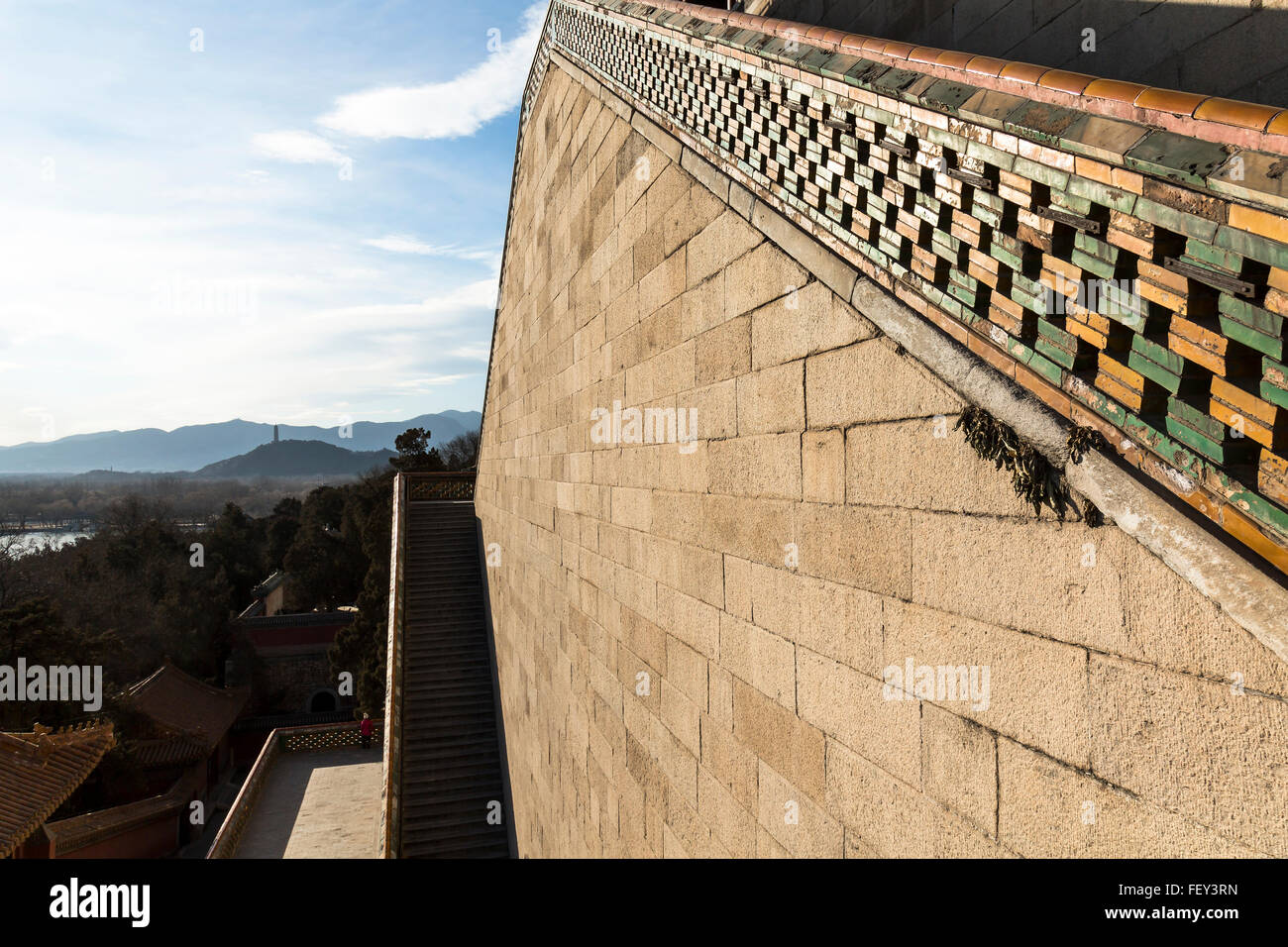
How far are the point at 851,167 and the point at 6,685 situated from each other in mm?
25526

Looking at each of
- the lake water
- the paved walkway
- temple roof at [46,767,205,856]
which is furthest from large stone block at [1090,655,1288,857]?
the lake water

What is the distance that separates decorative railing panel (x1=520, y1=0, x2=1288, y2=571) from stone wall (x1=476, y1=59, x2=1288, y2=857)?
228mm

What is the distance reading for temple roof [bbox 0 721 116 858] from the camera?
1100 cm

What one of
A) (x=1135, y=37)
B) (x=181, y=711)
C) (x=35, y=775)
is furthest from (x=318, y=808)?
(x=1135, y=37)

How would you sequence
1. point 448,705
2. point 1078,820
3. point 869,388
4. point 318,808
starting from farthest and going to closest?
1. point 318,808
2. point 448,705
3. point 869,388
4. point 1078,820

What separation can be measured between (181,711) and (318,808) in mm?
12914

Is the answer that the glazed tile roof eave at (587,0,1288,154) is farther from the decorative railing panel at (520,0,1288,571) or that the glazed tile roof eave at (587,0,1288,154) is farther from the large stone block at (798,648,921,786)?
the large stone block at (798,648,921,786)

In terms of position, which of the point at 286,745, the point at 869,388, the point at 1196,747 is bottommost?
the point at 286,745

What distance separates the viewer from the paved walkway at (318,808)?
583 inches

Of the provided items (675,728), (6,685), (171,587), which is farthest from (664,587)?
(171,587)

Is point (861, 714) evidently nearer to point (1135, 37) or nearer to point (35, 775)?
point (1135, 37)

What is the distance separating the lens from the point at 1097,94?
1.33 m

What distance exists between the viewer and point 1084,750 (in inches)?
59.3

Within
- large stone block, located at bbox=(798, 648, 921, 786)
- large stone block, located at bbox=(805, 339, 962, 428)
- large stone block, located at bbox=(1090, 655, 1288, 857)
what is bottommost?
large stone block, located at bbox=(798, 648, 921, 786)
